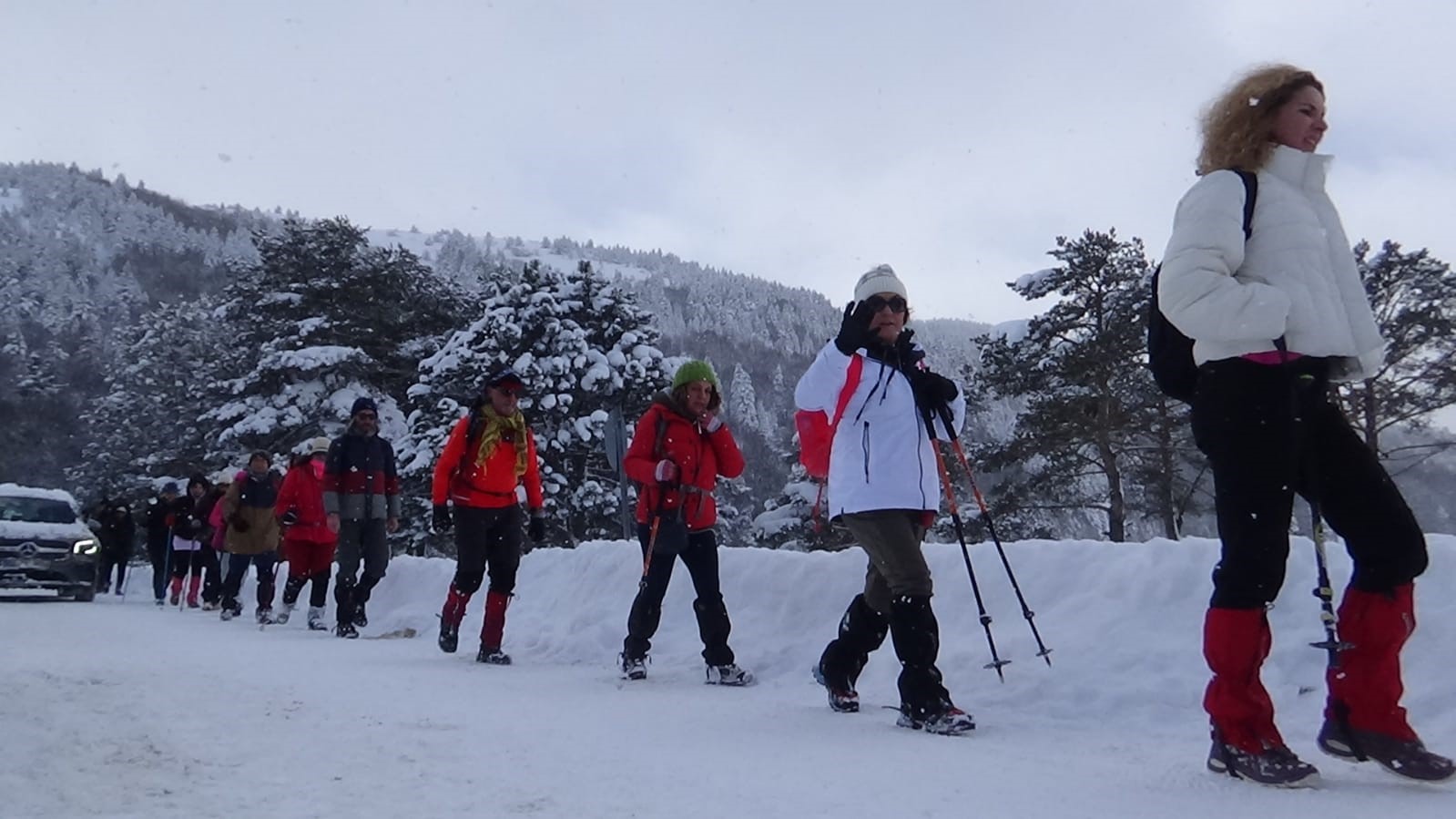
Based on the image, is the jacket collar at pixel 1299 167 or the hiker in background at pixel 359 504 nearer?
the jacket collar at pixel 1299 167

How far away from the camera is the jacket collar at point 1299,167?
11.4ft

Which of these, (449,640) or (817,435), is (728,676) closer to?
(817,435)

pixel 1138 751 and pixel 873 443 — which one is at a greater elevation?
pixel 873 443

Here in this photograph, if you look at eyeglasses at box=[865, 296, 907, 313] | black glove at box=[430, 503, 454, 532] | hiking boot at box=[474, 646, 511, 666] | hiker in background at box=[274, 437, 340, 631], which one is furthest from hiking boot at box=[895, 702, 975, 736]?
hiker in background at box=[274, 437, 340, 631]

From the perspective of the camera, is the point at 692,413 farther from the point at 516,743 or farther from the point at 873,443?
the point at 516,743

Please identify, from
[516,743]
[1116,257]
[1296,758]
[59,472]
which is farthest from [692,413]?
[59,472]

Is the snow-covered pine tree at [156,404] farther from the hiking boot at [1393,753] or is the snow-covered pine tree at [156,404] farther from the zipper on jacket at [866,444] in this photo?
the hiking boot at [1393,753]

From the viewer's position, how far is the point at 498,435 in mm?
8008

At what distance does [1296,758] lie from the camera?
3.20m

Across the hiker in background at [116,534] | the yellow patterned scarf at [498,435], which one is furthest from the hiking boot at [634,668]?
the hiker in background at [116,534]

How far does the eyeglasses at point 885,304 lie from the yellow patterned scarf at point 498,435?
3938 mm

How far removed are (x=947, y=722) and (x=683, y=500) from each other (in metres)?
2.61

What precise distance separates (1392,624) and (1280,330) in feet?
3.04

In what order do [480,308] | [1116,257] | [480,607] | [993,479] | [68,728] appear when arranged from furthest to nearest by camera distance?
[480,308] → [993,479] → [1116,257] → [480,607] → [68,728]
